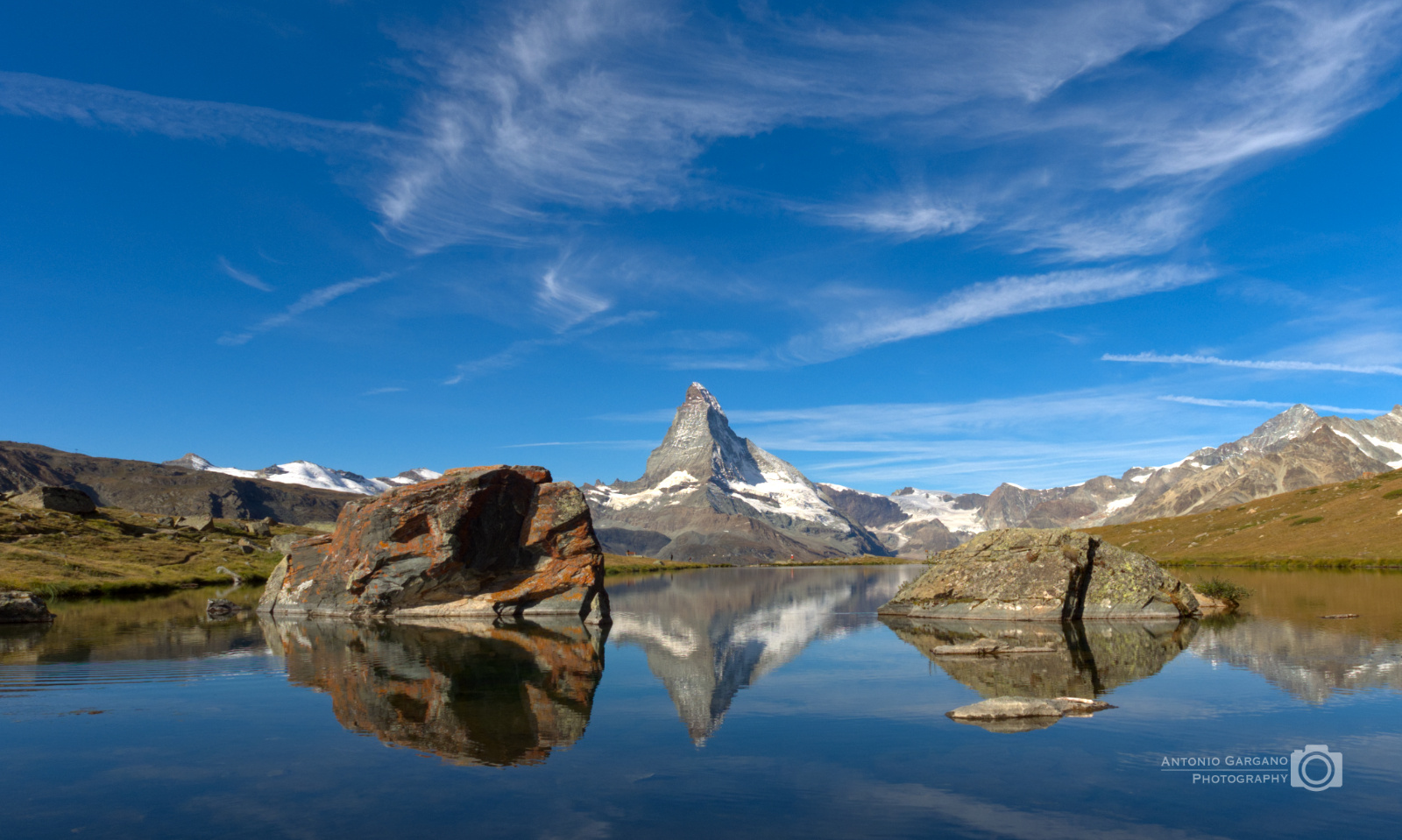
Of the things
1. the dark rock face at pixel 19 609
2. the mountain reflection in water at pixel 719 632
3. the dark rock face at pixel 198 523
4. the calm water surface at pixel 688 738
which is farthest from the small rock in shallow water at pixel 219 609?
the dark rock face at pixel 198 523

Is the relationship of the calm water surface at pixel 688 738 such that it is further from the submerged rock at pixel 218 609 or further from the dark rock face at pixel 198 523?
the dark rock face at pixel 198 523

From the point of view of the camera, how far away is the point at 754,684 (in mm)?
27484

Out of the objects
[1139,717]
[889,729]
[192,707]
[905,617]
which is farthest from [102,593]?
[1139,717]

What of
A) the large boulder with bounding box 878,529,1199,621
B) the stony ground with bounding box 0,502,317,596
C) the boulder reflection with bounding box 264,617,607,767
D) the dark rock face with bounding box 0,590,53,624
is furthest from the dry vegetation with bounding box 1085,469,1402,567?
the stony ground with bounding box 0,502,317,596

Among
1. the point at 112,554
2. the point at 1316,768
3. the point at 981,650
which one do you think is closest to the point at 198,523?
the point at 112,554

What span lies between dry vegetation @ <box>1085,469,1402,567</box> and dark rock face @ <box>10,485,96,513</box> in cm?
16251

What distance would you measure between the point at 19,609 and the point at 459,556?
25.4 metres

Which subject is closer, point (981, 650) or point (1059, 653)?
point (1059, 653)

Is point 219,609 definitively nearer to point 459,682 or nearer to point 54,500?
point 459,682

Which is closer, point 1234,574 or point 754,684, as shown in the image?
point 754,684

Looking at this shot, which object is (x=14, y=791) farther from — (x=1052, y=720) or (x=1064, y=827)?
(x=1052, y=720)

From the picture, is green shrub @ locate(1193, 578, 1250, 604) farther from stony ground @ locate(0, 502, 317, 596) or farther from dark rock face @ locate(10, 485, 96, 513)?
dark rock face @ locate(10, 485, 96, 513)

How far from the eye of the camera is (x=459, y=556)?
53.3 meters

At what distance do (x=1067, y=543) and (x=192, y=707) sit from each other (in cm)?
4404
